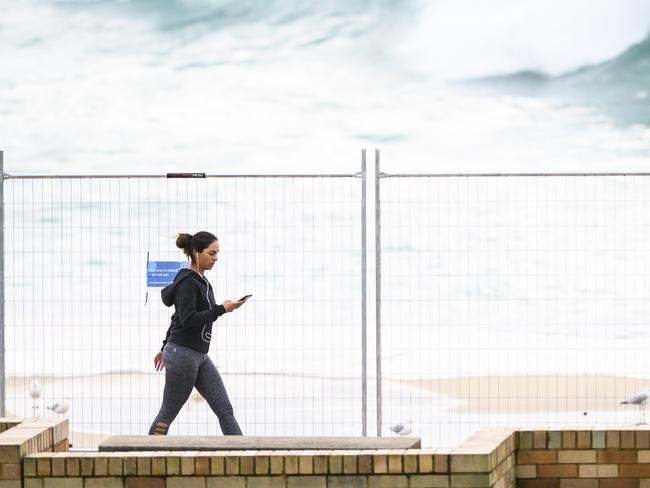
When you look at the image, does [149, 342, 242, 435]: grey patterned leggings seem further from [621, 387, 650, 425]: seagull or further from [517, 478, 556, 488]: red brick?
[621, 387, 650, 425]: seagull

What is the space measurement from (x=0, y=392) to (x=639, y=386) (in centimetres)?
623

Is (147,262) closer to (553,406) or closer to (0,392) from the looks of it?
(0,392)

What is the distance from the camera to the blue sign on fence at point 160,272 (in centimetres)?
1177

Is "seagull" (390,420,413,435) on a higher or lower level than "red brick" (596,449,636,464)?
lower

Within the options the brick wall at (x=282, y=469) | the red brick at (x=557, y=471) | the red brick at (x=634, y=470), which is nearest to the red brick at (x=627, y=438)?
the red brick at (x=634, y=470)

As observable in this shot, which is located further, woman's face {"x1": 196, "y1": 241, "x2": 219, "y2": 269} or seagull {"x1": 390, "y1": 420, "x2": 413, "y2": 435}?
seagull {"x1": 390, "y1": 420, "x2": 413, "y2": 435}

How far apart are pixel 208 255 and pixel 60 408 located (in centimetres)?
318

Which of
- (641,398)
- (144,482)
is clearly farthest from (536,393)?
(144,482)

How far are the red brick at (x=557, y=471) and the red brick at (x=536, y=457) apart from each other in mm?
34

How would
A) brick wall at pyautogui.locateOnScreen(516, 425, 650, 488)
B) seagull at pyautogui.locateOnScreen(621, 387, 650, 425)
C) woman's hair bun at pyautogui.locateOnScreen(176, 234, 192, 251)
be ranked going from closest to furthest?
brick wall at pyautogui.locateOnScreen(516, 425, 650, 488)
woman's hair bun at pyautogui.locateOnScreen(176, 234, 192, 251)
seagull at pyautogui.locateOnScreen(621, 387, 650, 425)

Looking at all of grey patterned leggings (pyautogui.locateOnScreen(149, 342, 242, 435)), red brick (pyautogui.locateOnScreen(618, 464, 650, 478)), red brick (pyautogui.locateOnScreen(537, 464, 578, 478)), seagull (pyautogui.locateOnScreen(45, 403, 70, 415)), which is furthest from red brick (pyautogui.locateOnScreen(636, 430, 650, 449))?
seagull (pyautogui.locateOnScreen(45, 403, 70, 415))

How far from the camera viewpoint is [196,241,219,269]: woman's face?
9555 mm

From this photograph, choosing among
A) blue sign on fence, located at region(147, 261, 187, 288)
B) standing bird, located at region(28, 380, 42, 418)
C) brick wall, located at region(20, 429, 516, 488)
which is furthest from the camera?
standing bird, located at region(28, 380, 42, 418)

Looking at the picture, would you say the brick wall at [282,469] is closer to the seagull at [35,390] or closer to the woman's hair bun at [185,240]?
the woman's hair bun at [185,240]
